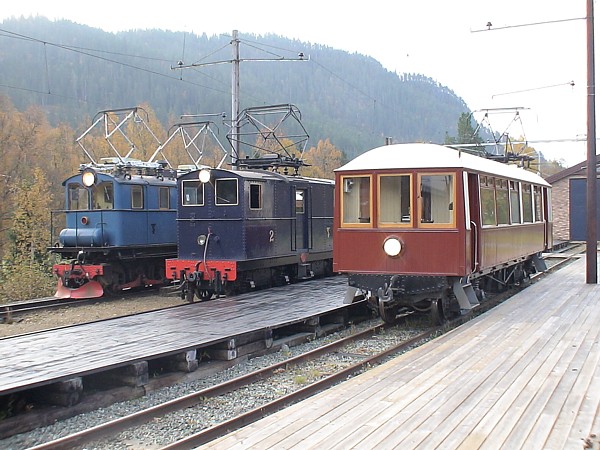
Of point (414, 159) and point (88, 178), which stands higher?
point (88, 178)

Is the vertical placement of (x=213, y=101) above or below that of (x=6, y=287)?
above

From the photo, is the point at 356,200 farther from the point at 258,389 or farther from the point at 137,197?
the point at 137,197

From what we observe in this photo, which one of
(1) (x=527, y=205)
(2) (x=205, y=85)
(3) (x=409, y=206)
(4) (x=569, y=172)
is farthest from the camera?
(2) (x=205, y=85)

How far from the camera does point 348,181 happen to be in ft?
34.7

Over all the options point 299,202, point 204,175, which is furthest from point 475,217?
point 299,202

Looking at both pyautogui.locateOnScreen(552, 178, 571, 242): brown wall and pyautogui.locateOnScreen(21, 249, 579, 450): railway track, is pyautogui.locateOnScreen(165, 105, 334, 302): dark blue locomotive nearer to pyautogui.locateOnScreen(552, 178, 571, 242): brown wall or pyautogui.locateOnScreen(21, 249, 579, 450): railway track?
pyautogui.locateOnScreen(21, 249, 579, 450): railway track

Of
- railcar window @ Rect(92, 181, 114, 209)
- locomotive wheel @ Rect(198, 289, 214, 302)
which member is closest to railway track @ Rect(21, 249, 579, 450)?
locomotive wheel @ Rect(198, 289, 214, 302)

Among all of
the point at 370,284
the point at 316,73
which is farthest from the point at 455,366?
the point at 316,73

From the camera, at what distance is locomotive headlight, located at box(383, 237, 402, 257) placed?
10.1 m

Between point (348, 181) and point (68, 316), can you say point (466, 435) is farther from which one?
point (68, 316)

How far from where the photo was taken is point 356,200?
10.6 metres

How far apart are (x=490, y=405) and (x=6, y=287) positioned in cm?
1547

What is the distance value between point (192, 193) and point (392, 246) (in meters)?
5.66

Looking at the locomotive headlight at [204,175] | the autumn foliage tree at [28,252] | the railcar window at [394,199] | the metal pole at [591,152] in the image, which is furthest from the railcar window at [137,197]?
the metal pole at [591,152]
